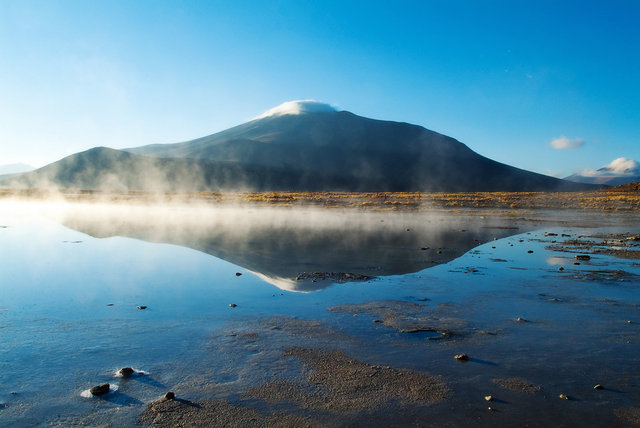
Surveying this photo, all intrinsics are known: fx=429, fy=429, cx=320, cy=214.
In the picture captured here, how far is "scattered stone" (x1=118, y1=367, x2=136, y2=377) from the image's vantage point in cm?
496

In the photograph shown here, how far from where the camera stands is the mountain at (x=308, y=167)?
127 meters

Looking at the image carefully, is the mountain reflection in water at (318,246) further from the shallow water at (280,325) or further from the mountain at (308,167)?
the mountain at (308,167)

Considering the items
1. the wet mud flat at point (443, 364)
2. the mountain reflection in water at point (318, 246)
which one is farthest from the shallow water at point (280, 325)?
the mountain reflection in water at point (318, 246)

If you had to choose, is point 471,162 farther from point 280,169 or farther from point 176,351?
point 176,351

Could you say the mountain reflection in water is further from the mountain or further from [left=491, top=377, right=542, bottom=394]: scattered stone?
the mountain

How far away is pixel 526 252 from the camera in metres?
14.9

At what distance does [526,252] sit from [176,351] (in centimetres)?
1296

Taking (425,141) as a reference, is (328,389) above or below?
below

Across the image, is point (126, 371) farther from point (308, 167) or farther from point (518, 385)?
point (308, 167)

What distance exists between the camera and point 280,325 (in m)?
6.84

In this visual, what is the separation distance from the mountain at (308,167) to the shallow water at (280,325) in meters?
106

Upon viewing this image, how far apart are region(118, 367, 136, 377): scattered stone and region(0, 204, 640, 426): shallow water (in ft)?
0.40

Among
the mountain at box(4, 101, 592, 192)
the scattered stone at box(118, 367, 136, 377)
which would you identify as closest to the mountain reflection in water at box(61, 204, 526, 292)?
the scattered stone at box(118, 367, 136, 377)

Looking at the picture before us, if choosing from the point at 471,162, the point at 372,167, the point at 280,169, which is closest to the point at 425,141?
the point at 471,162
